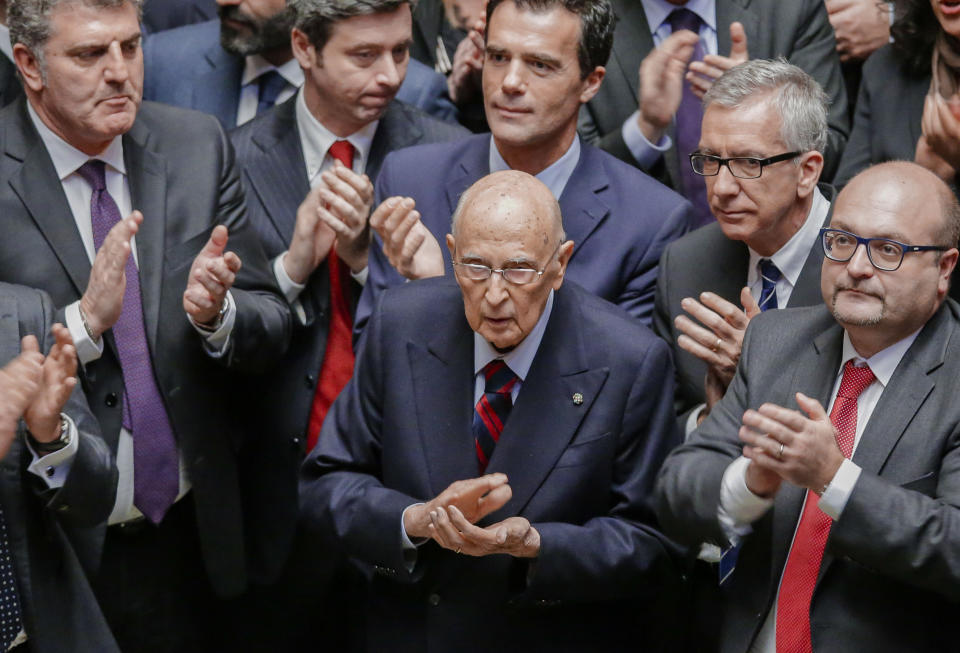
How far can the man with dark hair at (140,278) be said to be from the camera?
4395mm

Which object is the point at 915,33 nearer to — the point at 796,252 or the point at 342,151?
the point at 796,252

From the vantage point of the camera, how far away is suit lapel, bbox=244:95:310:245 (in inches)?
198

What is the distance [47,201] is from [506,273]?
61.2 inches

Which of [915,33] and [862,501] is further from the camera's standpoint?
[915,33]

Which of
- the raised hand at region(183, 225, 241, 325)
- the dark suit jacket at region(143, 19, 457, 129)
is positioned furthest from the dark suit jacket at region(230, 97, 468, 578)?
the raised hand at region(183, 225, 241, 325)

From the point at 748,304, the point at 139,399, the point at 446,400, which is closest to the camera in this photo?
the point at 446,400

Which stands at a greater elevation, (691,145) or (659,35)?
(659,35)

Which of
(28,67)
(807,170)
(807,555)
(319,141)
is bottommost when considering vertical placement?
(807,555)

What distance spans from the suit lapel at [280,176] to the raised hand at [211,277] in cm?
Answer: 58

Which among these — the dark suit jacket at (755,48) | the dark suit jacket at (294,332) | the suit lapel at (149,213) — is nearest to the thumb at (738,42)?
the dark suit jacket at (755,48)

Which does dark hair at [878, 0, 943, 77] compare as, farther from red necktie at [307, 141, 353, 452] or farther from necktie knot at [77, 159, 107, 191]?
necktie knot at [77, 159, 107, 191]

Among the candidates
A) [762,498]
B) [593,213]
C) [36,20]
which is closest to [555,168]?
[593,213]

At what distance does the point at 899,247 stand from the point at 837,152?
1.48m

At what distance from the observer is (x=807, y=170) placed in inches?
168
